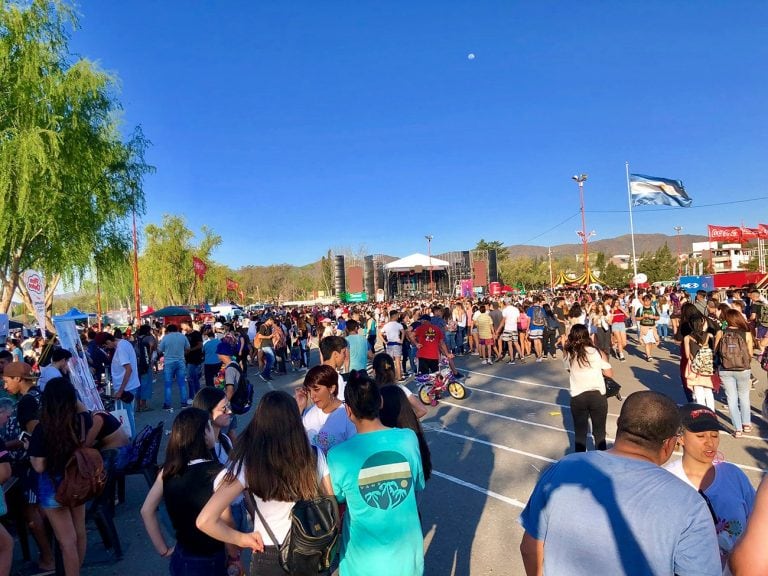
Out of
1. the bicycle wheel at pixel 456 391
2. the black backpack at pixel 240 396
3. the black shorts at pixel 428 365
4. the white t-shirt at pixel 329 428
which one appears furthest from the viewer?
the black shorts at pixel 428 365

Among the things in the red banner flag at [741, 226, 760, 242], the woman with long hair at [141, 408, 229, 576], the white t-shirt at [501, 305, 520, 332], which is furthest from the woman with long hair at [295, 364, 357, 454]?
the red banner flag at [741, 226, 760, 242]

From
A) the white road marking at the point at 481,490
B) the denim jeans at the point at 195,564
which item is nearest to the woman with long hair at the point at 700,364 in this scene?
the white road marking at the point at 481,490

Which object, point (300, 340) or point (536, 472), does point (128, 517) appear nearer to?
point (536, 472)

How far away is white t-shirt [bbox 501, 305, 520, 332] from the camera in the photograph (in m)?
13.8

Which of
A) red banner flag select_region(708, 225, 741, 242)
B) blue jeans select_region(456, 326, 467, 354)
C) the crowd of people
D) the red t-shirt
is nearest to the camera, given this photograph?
the crowd of people

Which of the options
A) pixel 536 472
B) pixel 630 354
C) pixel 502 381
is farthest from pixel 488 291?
pixel 536 472

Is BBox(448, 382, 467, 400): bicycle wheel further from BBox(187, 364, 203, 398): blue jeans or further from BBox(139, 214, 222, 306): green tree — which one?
BBox(139, 214, 222, 306): green tree

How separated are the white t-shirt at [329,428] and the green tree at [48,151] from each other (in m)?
15.3

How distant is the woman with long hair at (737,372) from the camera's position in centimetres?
630

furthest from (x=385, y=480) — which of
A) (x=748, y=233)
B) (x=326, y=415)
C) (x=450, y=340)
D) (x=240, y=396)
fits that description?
(x=748, y=233)

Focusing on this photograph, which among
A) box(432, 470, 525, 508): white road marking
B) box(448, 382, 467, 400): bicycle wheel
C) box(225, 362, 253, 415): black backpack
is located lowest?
box(432, 470, 525, 508): white road marking

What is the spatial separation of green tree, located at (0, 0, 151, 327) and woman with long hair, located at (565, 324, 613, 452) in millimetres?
15725

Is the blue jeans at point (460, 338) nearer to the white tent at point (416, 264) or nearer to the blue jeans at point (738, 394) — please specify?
the blue jeans at point (738, 394)

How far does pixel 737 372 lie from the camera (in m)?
6.41
